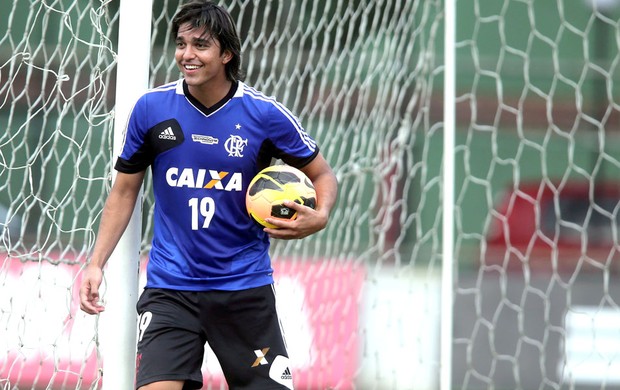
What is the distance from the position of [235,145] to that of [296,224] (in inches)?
15.9

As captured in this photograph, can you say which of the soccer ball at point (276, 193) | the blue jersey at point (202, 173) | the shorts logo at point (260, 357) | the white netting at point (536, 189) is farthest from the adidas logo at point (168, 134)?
the white netting at point (536, 189)

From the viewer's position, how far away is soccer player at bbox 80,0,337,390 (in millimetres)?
3586

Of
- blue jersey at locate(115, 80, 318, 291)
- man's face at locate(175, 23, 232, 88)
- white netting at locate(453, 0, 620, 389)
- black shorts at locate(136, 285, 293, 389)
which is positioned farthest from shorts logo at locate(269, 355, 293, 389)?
white netting at locate(453, 0, 620, 389)

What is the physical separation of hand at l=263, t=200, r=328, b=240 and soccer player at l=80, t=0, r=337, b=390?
4 cm

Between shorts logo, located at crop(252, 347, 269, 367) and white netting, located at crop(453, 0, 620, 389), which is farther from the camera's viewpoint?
white netting, located at crop(453, 0, 620, 389)

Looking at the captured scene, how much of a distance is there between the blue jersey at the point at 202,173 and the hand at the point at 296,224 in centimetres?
20

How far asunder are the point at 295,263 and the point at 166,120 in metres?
2.74

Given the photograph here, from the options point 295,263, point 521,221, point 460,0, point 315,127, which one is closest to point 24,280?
point 295,263

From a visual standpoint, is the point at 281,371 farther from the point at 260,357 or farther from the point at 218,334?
the point at 218,334

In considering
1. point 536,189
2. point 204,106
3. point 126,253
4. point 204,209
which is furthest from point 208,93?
point 536,189

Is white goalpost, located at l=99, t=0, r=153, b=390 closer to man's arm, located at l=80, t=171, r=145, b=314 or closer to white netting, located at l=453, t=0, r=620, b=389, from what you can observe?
man's arm, located at l=80, t=171, r=145, b=314

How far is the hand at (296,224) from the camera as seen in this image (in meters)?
3.46

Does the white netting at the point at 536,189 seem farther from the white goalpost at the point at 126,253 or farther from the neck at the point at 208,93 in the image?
the neck at the point at 208,93

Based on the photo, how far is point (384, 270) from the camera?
7.00 meters
